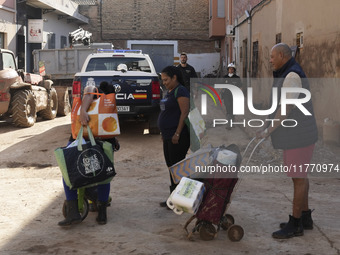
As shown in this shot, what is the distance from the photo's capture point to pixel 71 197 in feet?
16.6

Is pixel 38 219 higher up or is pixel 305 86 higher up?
pixel 305 86

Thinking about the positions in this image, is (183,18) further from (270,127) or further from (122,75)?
(270,127)

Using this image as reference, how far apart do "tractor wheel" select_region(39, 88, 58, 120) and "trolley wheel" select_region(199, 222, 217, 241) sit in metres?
10.9

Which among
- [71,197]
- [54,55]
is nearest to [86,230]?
[71,197]

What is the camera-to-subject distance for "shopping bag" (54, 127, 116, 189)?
486 centimetres

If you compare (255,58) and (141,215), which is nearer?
(141,215)

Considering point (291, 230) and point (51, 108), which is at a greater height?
point (51, 108)

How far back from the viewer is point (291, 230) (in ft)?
15.2

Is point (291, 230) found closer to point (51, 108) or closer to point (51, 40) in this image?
point (51, 108)

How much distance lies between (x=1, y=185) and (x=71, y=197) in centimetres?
245

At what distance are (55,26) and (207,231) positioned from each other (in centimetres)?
2701

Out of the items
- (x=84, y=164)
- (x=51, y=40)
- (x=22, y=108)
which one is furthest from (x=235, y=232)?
(x=51, y=40)

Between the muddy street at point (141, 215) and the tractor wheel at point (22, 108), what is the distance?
3.46m

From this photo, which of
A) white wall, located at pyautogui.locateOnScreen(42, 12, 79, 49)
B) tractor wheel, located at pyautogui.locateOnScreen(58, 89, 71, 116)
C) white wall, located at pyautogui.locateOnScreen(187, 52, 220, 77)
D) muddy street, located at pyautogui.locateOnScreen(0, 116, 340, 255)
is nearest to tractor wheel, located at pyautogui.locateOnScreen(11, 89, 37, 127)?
tractor wheel, located at pyautogui.locateOnScreen(58, 89, 71, 116)
